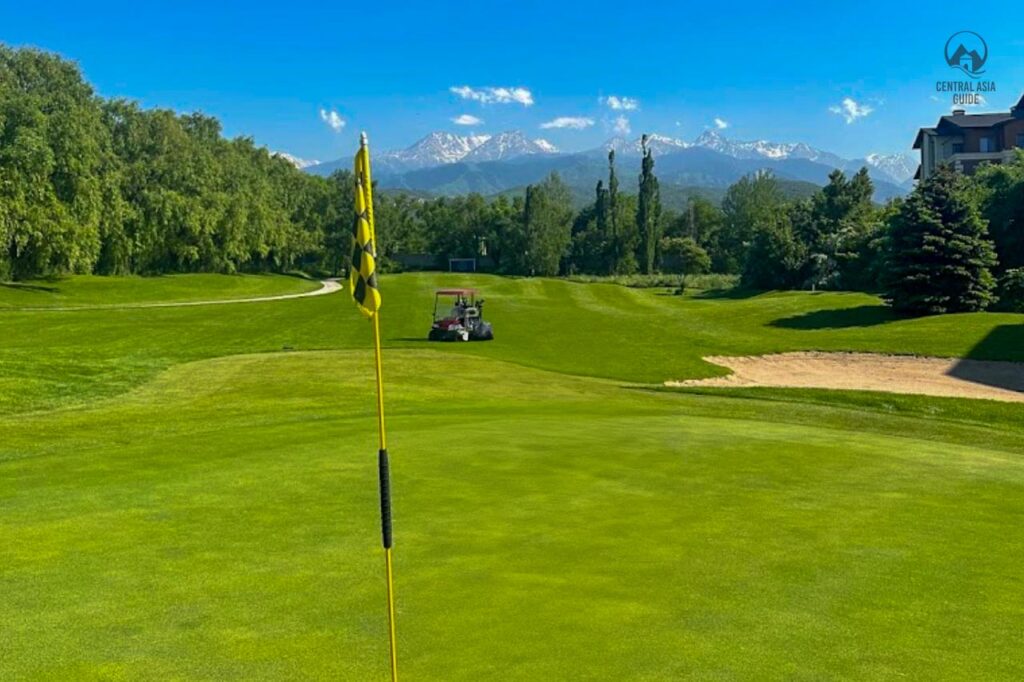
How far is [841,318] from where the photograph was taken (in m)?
43.0

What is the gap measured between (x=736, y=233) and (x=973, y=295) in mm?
90387

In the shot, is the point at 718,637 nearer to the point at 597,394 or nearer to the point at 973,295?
the point at 597,394

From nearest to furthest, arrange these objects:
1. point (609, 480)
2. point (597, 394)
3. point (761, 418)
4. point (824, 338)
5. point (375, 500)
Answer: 1. point (375, 500)
2. point (609, 480)
3. point (761, 418)
4. point (597, 394)
5. point (824, 338)

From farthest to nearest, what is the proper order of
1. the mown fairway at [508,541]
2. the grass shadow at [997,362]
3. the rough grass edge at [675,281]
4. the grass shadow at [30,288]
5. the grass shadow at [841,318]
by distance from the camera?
the rough grass edge at [675,281] < the grass shadow at [30,288] < the grass shadow at [841,318] < the grass shadow at [997,362] < the mown fairway at [508,541]

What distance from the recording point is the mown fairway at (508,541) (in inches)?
195

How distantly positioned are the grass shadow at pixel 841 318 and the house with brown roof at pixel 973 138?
4460cm

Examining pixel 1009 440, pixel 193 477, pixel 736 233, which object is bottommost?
pixel 1009 440

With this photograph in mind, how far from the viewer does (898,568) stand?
21.8 ft

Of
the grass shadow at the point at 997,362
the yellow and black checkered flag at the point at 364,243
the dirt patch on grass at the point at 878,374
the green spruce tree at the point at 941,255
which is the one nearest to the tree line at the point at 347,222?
the green spruce tree at the point at 941,255

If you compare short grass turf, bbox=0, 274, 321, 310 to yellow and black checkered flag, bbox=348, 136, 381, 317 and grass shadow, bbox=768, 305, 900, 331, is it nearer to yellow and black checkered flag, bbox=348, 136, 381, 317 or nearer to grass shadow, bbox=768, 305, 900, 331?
grass shadow, bbox=768, 305, 900, 331

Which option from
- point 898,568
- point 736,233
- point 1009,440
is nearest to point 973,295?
point 1009,440

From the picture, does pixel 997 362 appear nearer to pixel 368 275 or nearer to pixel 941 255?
pixel 941 255

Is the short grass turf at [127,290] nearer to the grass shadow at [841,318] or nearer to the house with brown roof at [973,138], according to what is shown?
the grass shadow at [841,318]

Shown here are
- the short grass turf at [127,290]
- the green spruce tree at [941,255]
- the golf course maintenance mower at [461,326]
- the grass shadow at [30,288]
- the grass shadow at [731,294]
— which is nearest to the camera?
the golf course maintenance mower at [461,326]
